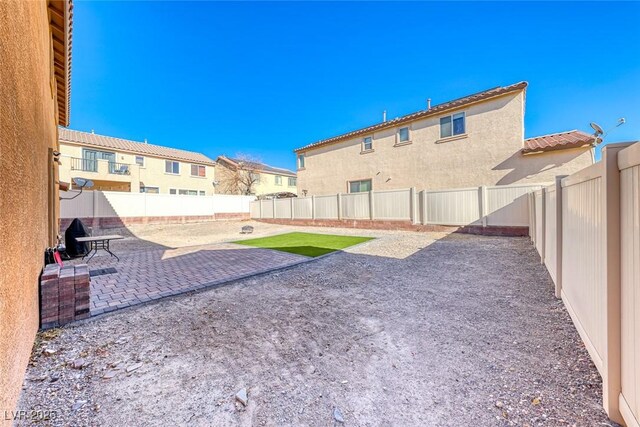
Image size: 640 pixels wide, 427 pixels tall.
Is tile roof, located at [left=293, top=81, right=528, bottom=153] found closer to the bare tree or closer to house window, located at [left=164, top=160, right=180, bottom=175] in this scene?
the bare tree

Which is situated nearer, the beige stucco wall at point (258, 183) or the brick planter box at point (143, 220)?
the brick planter box at point (143, 220)

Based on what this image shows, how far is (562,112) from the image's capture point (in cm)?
1777

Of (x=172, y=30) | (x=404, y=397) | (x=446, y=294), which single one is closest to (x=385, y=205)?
(x=446, y=294)

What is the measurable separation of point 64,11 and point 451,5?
1351cm

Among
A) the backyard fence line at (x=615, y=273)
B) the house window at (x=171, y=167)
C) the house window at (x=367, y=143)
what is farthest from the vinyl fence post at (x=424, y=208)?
the house window at (x=171, y=167)

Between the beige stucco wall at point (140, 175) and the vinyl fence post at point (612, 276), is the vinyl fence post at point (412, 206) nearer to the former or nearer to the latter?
the vinyl fence post at point (612, 276)

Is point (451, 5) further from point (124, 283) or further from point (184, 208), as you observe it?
point (184, 208)

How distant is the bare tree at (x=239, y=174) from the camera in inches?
1323

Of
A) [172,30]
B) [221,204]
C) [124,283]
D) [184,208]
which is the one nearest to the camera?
[124,283]

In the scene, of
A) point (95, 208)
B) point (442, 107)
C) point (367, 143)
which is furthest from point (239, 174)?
point (442, 107)

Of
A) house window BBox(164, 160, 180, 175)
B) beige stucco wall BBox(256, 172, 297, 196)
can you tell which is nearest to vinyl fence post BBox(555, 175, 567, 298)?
house window BBox(164, 160, 180, 175)

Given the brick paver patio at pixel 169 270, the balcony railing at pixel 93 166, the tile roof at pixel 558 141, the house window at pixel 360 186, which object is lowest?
the brick paver patio at pixel 169 270

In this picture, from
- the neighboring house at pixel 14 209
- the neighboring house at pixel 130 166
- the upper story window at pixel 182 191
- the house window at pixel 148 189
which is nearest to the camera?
the neighboring house at pixel 14 209

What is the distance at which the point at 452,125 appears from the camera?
15.1 m
